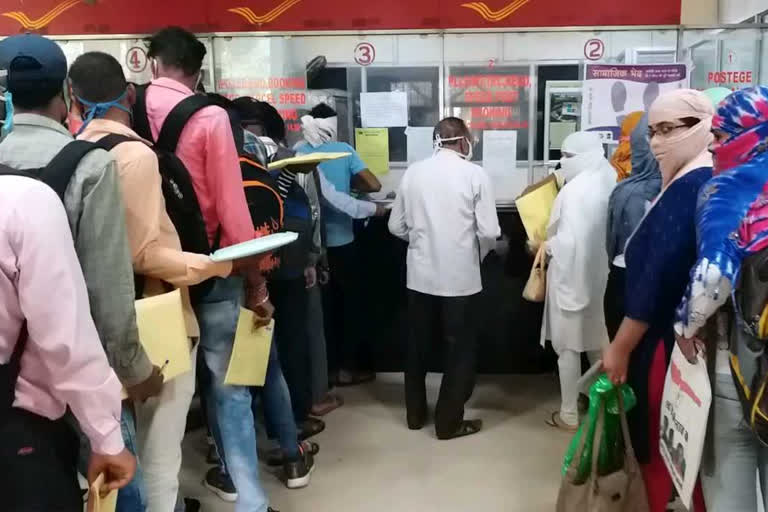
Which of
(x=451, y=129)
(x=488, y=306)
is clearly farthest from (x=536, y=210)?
(x=488, y=306)

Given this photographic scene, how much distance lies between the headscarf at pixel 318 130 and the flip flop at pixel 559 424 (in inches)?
71.5

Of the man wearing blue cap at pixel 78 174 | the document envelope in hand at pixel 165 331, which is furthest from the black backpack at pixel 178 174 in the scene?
the man wearing blue cap at pixel 78 174

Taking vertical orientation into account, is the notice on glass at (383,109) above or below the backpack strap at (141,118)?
above

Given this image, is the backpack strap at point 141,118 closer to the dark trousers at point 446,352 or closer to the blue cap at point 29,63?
the blue cap at point 29,63

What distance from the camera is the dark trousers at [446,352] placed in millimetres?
3111

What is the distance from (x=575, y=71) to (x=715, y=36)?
0.77 m

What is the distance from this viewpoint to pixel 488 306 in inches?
152

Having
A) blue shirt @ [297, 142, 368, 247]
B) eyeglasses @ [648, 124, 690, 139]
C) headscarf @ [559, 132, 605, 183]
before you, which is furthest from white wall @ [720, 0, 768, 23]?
eyeglasses @ [648, 124, 690, 139]

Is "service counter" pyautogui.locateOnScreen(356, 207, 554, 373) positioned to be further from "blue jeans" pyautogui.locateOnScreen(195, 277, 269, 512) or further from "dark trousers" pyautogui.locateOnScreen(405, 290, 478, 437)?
"blue jeans" pyautogui.locateOnScreen(195, 277, 269, 512)

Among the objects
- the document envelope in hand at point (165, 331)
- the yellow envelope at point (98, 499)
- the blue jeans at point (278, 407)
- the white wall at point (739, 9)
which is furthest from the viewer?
the white wall at point (739, 9)

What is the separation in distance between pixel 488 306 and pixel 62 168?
279 centimetres

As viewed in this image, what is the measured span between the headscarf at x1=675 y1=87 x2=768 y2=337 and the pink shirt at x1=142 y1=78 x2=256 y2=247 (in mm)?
1278

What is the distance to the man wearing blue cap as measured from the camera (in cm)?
143

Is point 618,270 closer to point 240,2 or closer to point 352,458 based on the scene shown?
point 352,458
